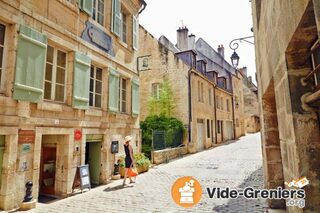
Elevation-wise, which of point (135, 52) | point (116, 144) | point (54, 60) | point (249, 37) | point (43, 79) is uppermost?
point (135, 52)

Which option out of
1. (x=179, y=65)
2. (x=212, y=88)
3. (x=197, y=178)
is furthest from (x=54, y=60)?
(x=212, y=88)

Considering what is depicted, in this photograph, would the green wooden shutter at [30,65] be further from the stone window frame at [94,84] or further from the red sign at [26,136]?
the stone window frame at [94,84]

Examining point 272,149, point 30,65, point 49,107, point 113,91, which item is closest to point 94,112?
point 113,91

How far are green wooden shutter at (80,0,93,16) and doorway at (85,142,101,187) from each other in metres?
4.36

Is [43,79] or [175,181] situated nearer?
[43,79]

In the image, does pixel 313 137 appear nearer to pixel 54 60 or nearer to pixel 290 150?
pixel 290 150

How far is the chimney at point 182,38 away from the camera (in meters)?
20.4

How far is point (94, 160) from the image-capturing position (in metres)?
7.75

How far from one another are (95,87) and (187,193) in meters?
4.54

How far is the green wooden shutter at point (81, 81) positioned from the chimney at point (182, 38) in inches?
574

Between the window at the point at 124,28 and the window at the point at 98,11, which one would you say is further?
the window at the point at 124,28

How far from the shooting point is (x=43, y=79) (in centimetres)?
554

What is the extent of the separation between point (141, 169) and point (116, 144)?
1.72m

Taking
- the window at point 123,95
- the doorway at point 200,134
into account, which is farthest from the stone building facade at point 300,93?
the doorway at point 200,134
